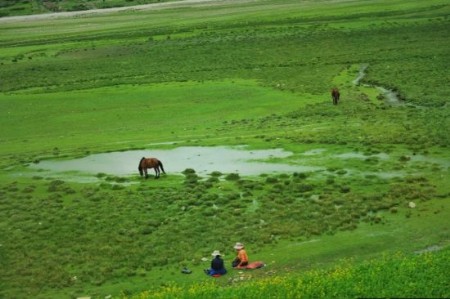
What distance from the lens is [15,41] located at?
141 meters

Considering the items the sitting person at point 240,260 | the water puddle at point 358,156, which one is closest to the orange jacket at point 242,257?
the sitting person at point 240,260

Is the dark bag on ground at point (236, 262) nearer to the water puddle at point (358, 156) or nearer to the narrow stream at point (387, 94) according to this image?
the water puddle at point (358, 156)

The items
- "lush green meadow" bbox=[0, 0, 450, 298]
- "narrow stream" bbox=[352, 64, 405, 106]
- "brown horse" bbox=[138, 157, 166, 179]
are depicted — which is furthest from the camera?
"narrow stream" bbox=[352, 64, 405, 106]

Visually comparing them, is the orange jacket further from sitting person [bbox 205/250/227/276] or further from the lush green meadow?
sitting person [bbox 205/250/227/276]

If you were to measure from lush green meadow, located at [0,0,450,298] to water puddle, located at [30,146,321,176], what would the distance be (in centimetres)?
95

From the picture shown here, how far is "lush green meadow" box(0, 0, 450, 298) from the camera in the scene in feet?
89.1

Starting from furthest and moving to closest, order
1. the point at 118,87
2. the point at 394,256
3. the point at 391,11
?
the point at 391,11 → the point at 118,87 → the point at 394,256

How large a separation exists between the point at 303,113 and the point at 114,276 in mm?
36213

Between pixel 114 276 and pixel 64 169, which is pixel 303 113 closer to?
pixel 64 169

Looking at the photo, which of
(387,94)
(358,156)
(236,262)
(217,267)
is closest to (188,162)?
(358,156)

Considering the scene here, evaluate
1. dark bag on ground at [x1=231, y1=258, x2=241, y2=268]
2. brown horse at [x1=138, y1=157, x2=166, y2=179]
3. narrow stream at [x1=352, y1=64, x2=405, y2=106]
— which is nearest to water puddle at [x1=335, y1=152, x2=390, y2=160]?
brown horse at [x1=138, y1=157, x2=166, y2=179]

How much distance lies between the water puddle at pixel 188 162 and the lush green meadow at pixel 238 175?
3.11ft

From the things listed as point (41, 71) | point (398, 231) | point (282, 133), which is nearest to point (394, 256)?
point (398, 231)

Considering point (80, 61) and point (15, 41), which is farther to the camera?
point (15, 41)
